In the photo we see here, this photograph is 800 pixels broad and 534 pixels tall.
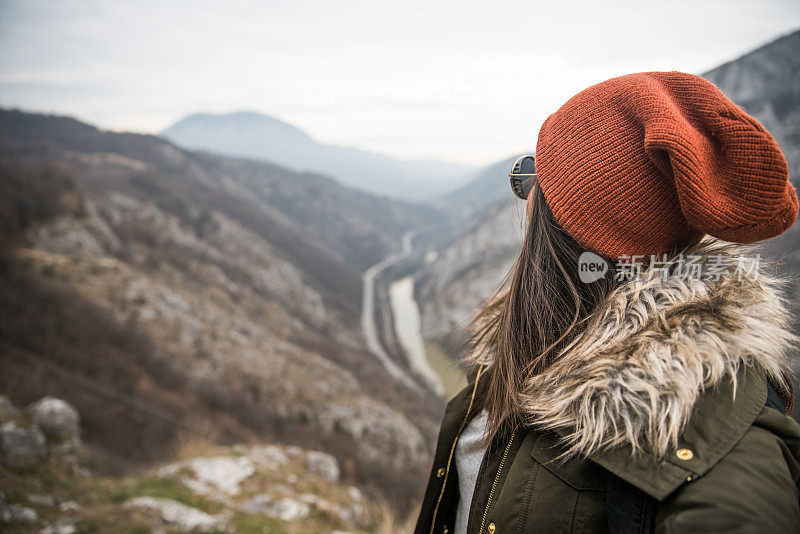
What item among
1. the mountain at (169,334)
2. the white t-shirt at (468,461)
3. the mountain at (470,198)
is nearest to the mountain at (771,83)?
the mountain at (169,334)

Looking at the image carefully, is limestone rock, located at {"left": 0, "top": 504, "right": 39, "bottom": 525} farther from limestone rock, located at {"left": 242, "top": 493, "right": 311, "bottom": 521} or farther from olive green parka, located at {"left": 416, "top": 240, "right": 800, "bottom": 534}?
olive green parka, located at {"left": 416, "top": 240, "right": 800, "bottom": 534}

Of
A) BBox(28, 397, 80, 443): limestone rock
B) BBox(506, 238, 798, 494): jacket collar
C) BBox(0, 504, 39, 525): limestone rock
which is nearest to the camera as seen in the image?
BBox(506, 238, 798, 494): jacket collar

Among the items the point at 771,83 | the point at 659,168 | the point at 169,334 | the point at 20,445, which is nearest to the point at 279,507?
the point at 20,445

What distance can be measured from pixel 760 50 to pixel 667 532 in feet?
164

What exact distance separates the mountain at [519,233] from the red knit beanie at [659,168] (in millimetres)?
325

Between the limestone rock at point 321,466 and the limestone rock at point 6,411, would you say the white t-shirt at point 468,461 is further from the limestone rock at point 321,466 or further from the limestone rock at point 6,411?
the limestone rock at point 321,466

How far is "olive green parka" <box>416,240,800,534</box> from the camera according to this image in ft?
3.03

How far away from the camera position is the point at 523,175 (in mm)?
1678

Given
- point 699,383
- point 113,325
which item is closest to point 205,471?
point 699,383

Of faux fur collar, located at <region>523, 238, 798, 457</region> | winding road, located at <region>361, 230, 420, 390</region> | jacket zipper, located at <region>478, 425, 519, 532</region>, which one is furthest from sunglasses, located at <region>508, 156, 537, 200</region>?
winding road, located at <region>361, 230, 420, 390</region>

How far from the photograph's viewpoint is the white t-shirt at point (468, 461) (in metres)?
1.65

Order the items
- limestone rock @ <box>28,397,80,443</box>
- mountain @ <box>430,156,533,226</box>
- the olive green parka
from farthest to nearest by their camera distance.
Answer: mountain @ <box>430,156,533,226</box> < limestone rock @ <box>28,397,80,443</box> < the olive green parka

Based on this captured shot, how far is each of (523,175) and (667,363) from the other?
2.88 feet

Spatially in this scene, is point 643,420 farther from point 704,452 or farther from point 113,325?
point 113,325
